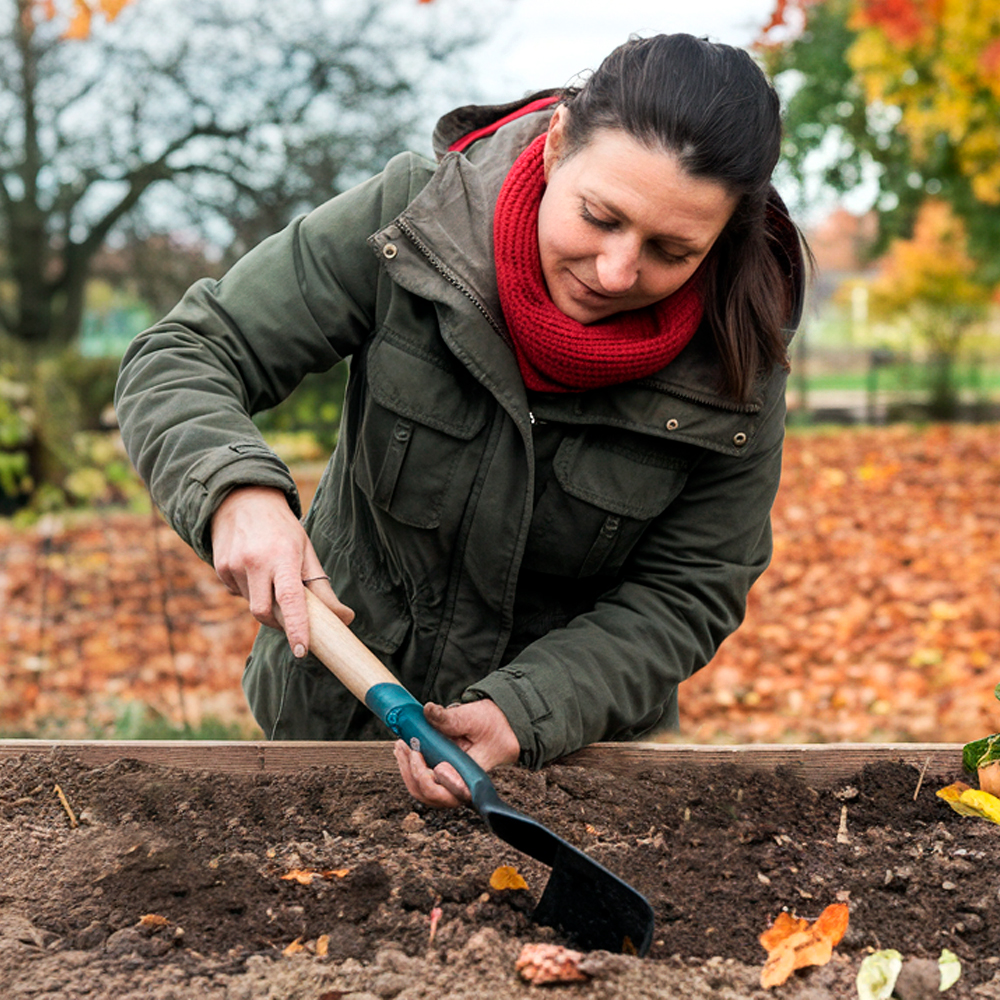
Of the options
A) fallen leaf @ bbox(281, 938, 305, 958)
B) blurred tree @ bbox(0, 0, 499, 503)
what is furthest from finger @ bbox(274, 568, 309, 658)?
blurred tree @ bbox(0, 0, 499, 503)

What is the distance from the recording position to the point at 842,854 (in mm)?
1548

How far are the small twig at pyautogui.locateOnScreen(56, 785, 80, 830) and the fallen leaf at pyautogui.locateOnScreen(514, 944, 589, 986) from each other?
28.6 inches

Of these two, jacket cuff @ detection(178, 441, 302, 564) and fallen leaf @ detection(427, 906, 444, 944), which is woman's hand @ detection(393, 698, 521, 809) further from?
jacket cuff @ detection(178, 441, 302, 564)

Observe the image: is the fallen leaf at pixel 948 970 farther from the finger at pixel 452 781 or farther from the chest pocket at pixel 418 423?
the chest pocket at pixel 418 423

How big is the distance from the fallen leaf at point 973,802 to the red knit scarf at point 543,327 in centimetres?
80

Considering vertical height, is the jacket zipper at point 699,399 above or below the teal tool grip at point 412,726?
above

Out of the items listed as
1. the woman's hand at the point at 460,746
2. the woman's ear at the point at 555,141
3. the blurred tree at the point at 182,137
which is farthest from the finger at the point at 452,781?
the blurred tree at the point at 182,137

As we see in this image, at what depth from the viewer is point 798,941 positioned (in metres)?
1.31

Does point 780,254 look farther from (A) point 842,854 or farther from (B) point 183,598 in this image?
(B) point 183,598

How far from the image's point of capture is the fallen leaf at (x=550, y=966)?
1.21 m

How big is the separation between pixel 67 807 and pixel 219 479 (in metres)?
0.56

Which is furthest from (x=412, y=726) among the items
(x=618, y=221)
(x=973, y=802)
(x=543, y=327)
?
(x=973, y=802)

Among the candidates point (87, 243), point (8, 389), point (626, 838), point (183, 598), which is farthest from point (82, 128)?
point (626, 838)

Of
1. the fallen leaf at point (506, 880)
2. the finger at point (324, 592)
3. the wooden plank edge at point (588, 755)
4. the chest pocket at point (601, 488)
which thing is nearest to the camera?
the fallen leaf at point (506, 880)
